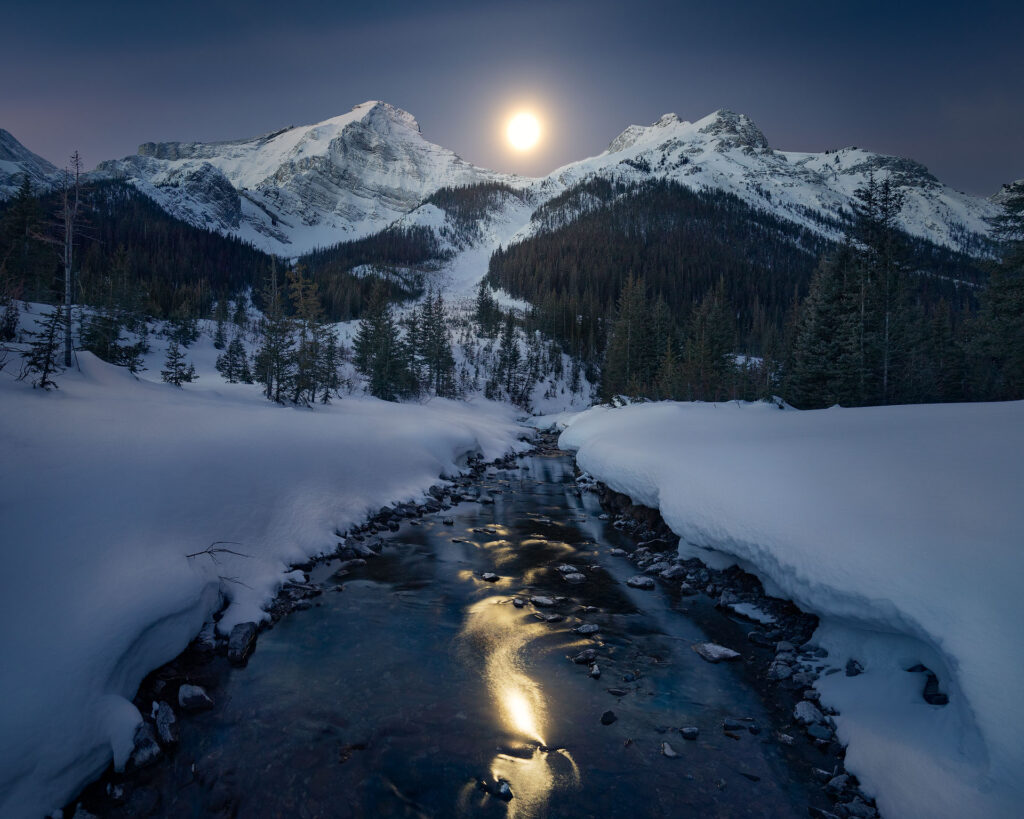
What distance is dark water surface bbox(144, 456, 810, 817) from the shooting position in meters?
4.46

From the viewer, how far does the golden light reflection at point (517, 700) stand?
15.2 ft

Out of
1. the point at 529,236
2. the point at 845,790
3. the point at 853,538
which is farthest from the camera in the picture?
the point at 529,236

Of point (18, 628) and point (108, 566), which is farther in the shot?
point (108, 566)

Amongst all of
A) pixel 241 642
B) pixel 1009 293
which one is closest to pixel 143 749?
pixel 241 642

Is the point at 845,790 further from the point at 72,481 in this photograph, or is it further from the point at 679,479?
the point at 72,481

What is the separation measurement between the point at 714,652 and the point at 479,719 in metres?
3.89

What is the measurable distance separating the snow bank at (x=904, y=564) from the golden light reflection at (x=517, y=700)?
3.23 m

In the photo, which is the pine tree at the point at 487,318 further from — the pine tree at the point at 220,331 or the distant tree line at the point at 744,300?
the pine tree at the point at 220,331

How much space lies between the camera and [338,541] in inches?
439

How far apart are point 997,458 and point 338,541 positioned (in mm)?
13013

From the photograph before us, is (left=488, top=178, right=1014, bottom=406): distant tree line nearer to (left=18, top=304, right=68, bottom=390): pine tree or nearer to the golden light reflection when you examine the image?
the golden light reflection

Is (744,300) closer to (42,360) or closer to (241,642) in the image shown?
(42,360)

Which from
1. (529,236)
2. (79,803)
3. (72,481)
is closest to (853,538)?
→ (79,803)

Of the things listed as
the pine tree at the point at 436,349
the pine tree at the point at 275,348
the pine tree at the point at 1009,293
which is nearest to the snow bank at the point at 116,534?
the pine tree at the point at 275,348
